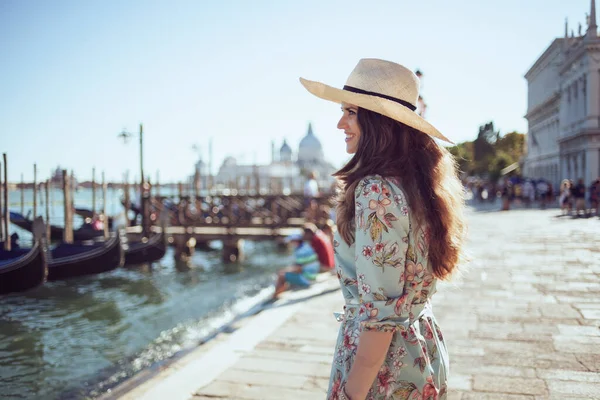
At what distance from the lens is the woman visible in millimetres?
1279

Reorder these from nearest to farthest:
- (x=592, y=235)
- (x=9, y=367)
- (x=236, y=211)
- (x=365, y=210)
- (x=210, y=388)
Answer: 1. (x=365, y=210)
2. (x=210, y=388)
3. (x=9, y=367)
4. (x=592, y=235)
5. (x=236, y=211)

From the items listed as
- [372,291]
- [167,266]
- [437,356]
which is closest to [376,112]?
[372,291]

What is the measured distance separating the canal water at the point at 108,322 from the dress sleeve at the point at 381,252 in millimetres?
4007

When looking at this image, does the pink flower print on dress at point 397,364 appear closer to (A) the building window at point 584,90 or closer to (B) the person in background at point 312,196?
(B) the person in background at point 312,196

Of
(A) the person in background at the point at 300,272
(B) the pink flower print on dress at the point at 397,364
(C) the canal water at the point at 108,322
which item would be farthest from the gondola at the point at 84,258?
(B) the pink flower print on dress at the point at 397,364

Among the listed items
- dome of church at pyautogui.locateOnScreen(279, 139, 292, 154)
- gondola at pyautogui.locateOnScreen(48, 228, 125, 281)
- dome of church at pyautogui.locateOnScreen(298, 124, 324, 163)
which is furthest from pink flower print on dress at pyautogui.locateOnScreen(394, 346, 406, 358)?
dome of church at pyautogui.locateOnScreen(279, 139, 292, 154)

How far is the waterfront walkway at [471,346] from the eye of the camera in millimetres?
3086

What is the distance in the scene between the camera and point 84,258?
11352 millimetres

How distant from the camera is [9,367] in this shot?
6.17 m

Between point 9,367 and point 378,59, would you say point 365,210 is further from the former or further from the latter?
point 9,367

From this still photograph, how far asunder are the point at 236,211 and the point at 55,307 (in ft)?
36.2

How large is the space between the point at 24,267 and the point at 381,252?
9.18m

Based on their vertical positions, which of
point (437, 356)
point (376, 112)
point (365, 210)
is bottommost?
point (437, 356)

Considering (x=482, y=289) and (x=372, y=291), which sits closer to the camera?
(x=372, y=291)
